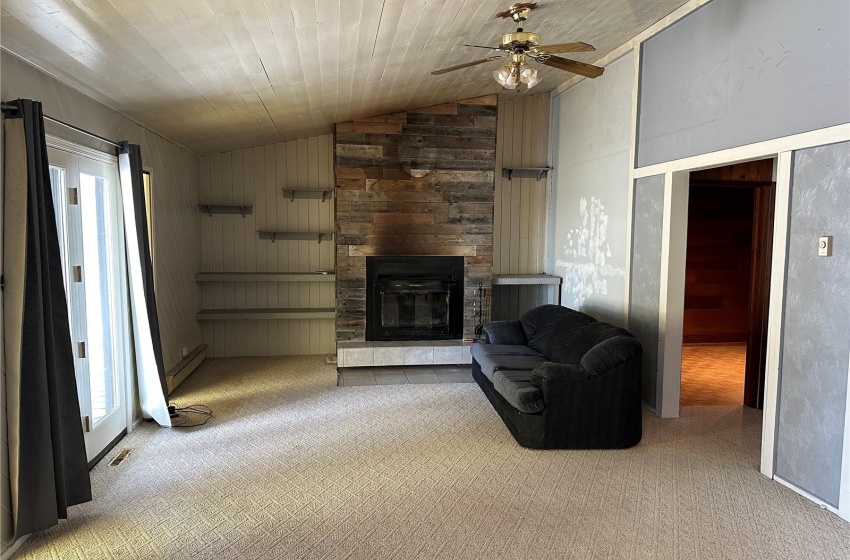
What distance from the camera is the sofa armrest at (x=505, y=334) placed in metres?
5.70

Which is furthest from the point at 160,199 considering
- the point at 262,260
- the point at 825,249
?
the point at 825,249

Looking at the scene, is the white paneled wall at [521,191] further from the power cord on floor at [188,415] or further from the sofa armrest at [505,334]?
the power cord on floor at [188,415]

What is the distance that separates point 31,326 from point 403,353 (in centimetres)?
400

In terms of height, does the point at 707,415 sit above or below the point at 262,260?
below

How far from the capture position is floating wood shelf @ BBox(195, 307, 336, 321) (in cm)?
655

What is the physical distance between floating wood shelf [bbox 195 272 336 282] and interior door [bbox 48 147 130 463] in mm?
2438

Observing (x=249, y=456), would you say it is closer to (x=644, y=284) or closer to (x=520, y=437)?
(x=520, y=437)

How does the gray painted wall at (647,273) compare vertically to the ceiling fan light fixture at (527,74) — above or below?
below

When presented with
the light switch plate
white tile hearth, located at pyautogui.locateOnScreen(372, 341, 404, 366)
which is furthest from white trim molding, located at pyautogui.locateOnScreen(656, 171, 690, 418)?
white tile hearth, located at pyautogui.locateOnScreen(372, 341, 404, 366)

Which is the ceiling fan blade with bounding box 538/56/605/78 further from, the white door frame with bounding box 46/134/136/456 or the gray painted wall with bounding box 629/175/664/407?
the white door frame with bounding box 46/134/136/456

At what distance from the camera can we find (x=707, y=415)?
4773 mm

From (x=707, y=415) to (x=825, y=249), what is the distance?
6.99 ft

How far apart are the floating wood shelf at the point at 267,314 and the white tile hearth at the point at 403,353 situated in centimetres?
68

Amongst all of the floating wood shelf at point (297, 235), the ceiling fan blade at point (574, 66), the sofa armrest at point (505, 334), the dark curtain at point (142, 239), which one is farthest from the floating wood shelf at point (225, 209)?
the ceiling fan blade at point (574, 66)
